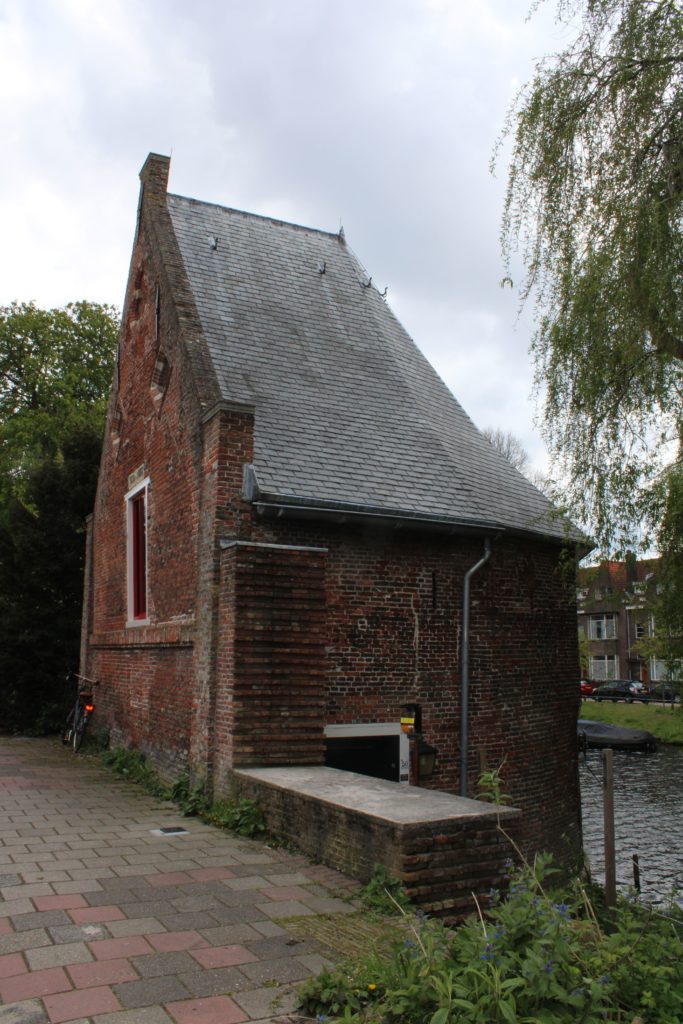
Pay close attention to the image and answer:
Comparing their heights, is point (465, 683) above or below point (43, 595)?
below

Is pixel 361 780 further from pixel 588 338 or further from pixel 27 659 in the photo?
pixel 27 659

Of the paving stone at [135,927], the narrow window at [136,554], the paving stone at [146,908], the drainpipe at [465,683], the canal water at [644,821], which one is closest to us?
the paving stone at [135,927]

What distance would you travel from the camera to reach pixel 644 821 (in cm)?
1922

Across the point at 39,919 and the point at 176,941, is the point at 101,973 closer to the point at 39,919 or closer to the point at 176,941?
the point at 176,941

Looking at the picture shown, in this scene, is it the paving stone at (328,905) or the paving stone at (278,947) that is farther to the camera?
the paving stone at (328,905)

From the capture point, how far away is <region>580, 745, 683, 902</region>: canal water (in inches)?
582

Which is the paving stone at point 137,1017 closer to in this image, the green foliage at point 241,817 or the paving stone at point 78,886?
the paving stone at point 78,886

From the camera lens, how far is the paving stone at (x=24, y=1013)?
3584 millimetres

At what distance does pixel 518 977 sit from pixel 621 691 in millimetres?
49467

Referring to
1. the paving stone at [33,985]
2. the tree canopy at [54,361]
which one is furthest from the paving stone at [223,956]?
the tree canopy at [54,361]

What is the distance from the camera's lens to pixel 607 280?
26.0 feet

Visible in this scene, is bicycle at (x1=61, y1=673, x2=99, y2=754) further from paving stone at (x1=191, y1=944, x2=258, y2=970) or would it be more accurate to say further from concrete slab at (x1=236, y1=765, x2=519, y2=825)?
paving stone at (x1=191, y1=944, x2=258, y2=970)

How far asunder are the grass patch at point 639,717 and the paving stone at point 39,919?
31.0 metres

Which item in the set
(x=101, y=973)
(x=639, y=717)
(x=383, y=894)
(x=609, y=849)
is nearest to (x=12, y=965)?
(x=101, y=973)
